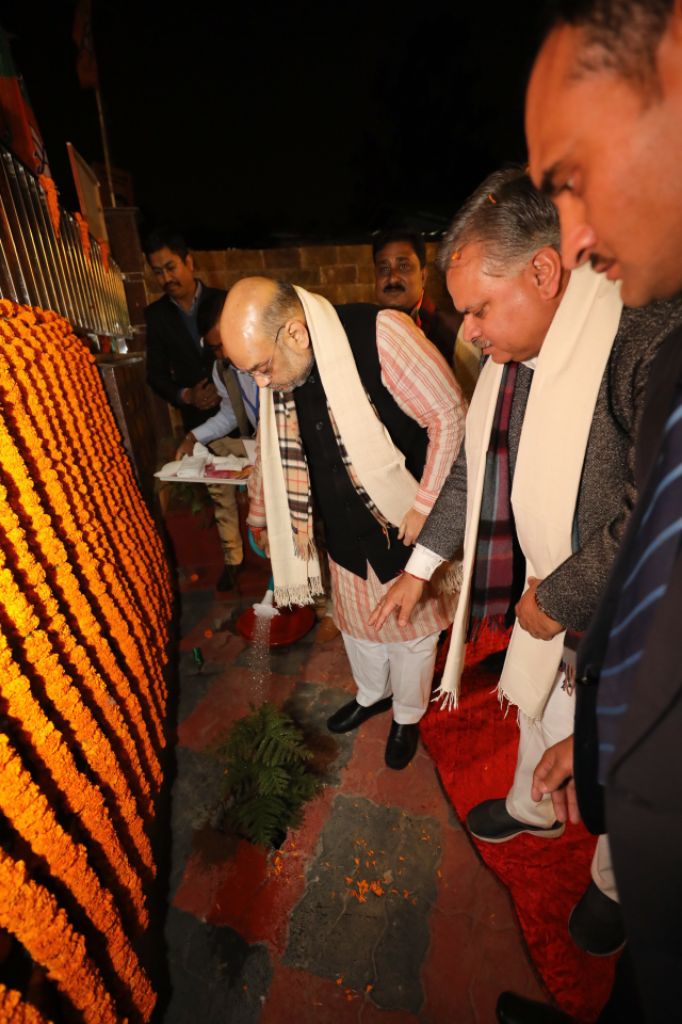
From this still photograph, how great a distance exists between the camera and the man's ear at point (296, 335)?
199 cm

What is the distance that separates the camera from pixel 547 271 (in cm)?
134

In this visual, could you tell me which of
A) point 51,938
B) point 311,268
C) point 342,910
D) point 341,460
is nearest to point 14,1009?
point 51,938

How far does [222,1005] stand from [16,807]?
4.42 ft

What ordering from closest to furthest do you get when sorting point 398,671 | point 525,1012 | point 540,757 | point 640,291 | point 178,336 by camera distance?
point 640,291
point 525,1012
point 540,757
point 398,671
point 178,336

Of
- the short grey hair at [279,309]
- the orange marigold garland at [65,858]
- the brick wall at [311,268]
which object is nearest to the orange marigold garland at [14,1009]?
the orange marigold garland at [65,858]

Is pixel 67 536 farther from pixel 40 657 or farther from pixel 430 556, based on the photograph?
pixel 430 556

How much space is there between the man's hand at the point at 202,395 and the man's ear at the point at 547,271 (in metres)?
3.13

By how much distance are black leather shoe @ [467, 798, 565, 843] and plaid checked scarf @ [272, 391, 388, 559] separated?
1437 millimetres

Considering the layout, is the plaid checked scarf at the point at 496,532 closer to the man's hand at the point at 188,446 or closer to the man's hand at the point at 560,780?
the man's hand at the point at 560,780

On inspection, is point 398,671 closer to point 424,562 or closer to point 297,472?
point 424,562

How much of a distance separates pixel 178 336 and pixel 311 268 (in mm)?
2988

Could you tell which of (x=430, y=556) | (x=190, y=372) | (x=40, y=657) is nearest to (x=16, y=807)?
(x=40, y=657)

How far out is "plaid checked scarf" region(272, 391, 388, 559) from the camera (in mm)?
2211

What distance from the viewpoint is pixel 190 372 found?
14.0 ft
